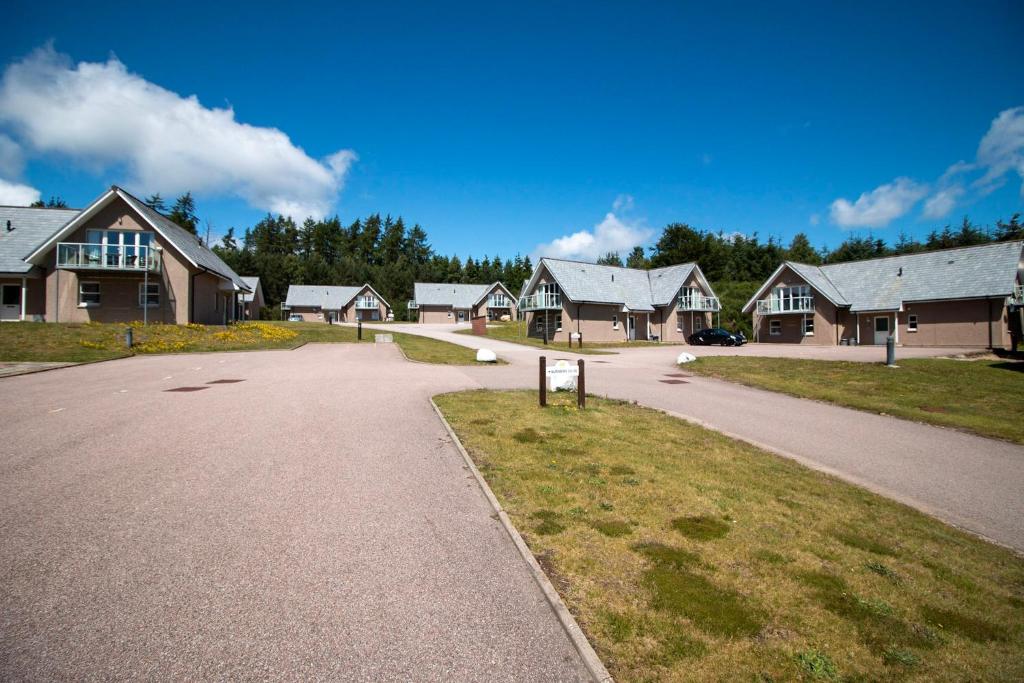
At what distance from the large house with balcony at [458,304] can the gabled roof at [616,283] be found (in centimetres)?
2913

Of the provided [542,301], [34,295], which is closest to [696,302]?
[542,301]

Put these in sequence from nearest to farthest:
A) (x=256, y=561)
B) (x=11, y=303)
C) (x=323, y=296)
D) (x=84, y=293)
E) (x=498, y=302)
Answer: (x=256, y=561)
(x=11, y=303)
(x=84, y=293)
(x=498, y=302)
(x=323, y=296)

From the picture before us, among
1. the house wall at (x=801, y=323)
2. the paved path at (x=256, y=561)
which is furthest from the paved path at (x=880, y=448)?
the house wall at (x=801, y=323)

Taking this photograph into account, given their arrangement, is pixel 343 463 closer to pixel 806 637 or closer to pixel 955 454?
pixel 806 637

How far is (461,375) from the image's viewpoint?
1762 centimetres

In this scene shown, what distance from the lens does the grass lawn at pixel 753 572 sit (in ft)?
10.4

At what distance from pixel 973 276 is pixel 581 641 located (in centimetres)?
4904

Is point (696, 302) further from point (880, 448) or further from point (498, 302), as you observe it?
point (880, 448)

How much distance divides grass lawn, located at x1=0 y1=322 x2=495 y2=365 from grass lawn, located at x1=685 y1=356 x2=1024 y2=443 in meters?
12.4

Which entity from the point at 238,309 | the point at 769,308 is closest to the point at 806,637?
the point at 769,308

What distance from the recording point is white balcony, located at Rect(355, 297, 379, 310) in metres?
82.8

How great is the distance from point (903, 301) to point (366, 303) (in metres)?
70.3

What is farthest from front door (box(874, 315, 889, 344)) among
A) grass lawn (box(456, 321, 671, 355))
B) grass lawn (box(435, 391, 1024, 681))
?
grass lawn (box(435, 391, 1024, 681))

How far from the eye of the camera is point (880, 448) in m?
9.23
